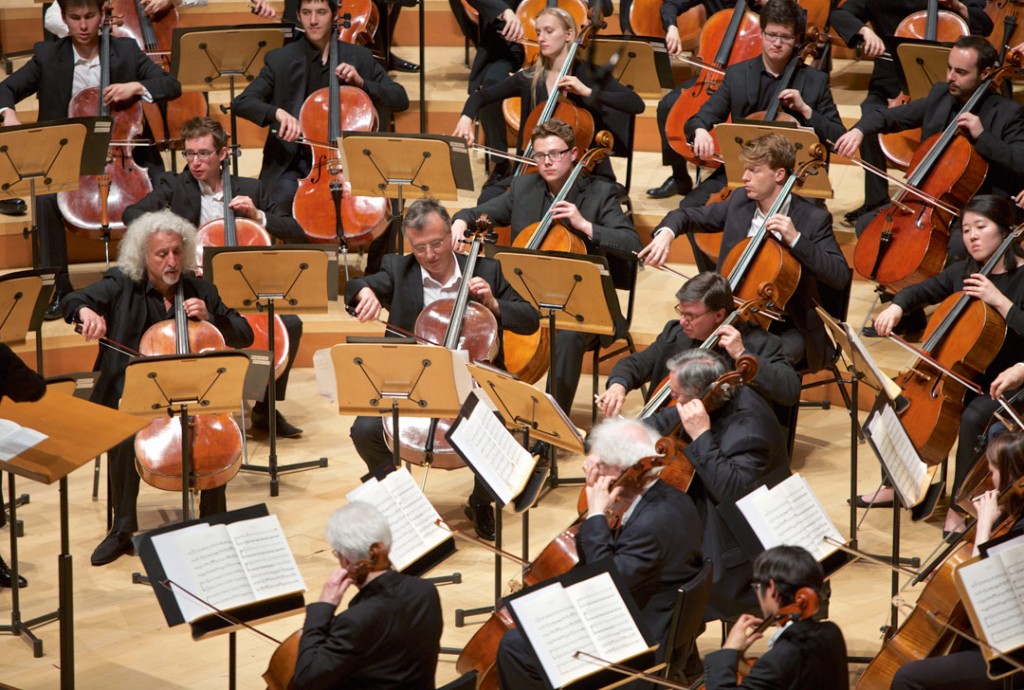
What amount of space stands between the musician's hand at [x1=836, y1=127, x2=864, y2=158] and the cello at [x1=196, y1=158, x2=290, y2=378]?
2354 mm

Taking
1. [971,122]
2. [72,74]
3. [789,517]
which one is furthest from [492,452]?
[72,74]

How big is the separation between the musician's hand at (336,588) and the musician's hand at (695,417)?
1.22 metres

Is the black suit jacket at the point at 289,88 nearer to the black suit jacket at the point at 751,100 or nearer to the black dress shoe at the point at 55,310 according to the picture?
the black dress shoe at the point at 55,310

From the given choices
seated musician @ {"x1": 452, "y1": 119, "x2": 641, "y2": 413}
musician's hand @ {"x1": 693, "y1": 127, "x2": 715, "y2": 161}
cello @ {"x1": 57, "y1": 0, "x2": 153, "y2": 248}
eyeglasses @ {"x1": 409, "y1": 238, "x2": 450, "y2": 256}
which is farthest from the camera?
cello @ {"x1": 57, "y1": 0, "x2": 153, "y2": 248}

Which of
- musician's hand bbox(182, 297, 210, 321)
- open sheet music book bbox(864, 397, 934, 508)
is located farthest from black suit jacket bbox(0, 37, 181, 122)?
open sheet music book bbox(864, 397, 934, 508)

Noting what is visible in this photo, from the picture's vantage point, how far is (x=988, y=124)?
552cm

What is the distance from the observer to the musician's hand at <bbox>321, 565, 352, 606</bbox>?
10.8 feet

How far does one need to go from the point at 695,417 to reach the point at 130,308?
81.7 inches

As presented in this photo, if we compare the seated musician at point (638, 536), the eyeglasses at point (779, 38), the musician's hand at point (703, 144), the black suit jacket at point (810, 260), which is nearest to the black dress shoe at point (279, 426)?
the black suit jacket at point (810, 260)

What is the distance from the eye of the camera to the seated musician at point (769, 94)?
5941mm

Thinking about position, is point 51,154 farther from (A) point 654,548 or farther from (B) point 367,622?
(A) point 654,548

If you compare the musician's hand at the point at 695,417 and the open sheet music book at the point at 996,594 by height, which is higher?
the open sheet music book at the point at 996,594

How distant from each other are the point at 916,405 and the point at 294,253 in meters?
2.22

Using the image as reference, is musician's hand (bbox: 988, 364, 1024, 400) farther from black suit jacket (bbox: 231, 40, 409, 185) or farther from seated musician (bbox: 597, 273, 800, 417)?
black suit jacket (bbox: 231, 40, 409, 185)
